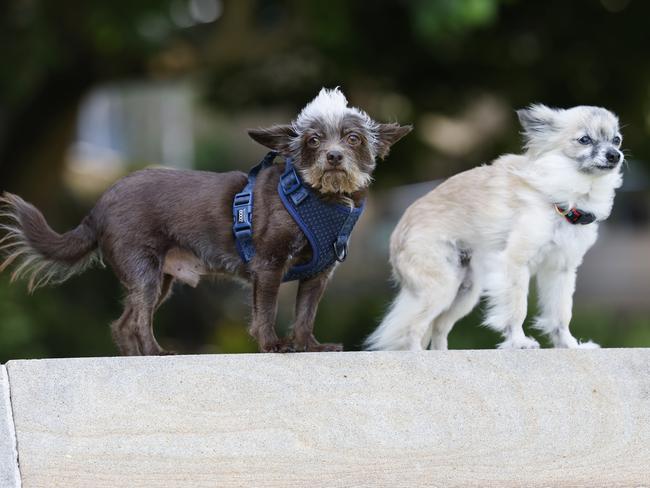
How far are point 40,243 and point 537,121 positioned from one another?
2859 mm

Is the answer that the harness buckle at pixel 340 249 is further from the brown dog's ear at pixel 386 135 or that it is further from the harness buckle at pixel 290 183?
the brown dog's ear at pixel 386 135

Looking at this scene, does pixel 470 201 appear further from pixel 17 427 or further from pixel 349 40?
pixel 349 40

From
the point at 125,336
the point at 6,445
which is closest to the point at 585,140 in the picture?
the point at 125,336

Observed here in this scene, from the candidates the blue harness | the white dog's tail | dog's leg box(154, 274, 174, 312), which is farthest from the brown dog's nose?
dog's leg box(154, 274, 174, 312)

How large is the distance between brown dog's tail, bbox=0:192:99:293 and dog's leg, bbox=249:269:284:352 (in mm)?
1053

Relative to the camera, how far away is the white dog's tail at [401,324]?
6.04 metres

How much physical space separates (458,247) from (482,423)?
1.24 m

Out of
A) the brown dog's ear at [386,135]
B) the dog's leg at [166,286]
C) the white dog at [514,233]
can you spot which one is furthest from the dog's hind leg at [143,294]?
the white dog at [514,233]

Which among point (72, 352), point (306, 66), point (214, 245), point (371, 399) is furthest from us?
point (306, 66)

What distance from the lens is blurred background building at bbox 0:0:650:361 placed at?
12711mm

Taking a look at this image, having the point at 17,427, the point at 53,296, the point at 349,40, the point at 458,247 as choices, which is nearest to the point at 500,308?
the point at 458,247

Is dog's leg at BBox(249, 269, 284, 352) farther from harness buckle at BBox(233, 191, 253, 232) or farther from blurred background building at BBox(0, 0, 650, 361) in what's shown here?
blurred background building at BBox(0, 0, 650, 361)

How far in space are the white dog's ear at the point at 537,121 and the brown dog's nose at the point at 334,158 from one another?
1.35 metres

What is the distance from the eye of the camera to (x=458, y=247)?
20.1 ft
